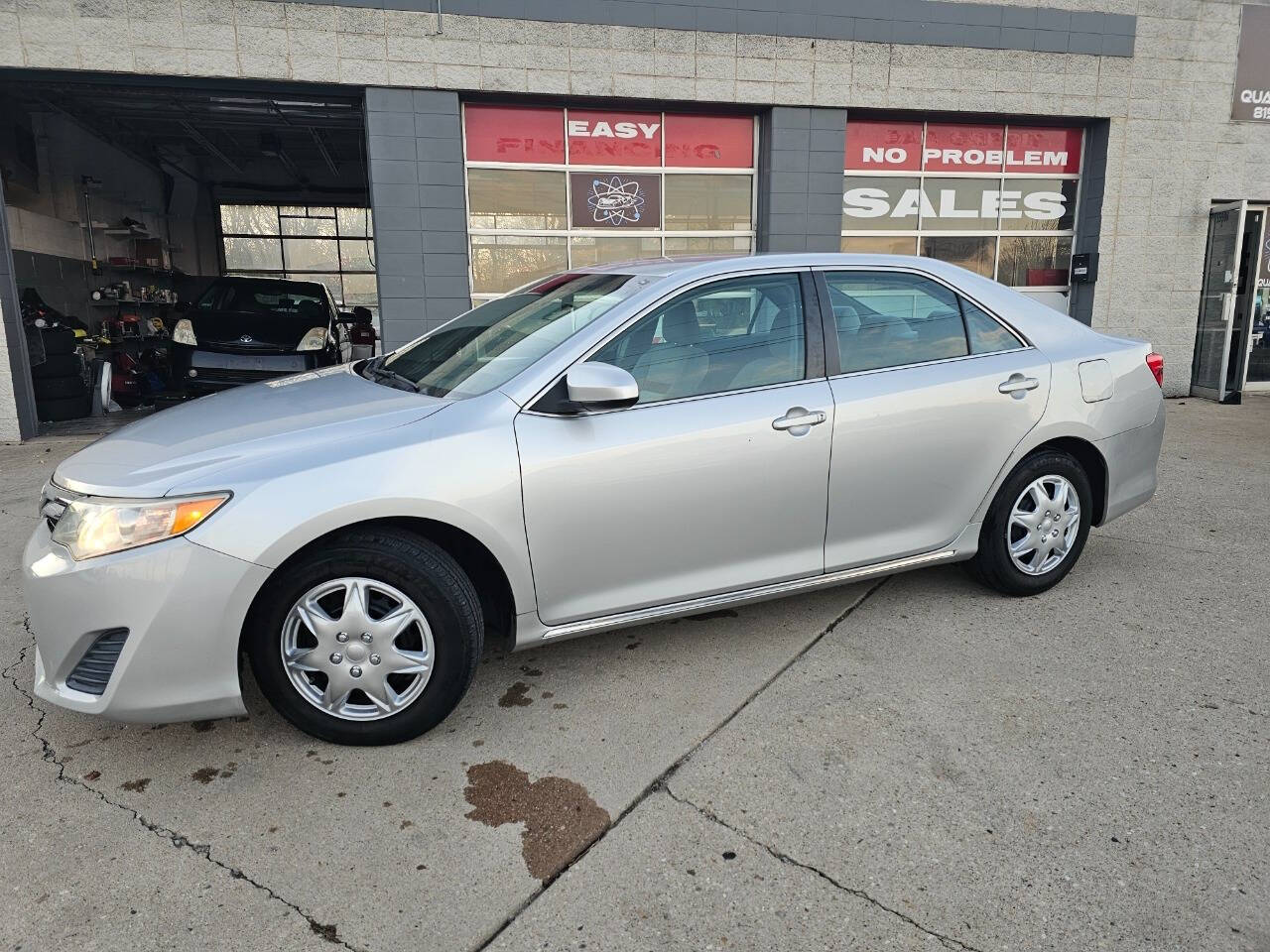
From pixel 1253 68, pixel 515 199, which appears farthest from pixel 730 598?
pixel 1253 68

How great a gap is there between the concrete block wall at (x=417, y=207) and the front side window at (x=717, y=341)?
6333 millimetres

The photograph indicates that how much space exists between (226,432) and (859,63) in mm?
9035

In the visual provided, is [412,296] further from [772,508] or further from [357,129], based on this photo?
[772,508]

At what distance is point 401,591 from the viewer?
2.75 m

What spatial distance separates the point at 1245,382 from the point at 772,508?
36.4 ft

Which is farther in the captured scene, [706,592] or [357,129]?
[357,129]

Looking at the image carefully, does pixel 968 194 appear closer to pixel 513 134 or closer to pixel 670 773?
pixel 513 134

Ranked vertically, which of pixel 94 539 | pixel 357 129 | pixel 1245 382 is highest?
pixel 357 129

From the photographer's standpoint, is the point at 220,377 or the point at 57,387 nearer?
the point at 220,377

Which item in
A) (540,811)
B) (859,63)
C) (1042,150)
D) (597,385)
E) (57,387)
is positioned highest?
(859,63)

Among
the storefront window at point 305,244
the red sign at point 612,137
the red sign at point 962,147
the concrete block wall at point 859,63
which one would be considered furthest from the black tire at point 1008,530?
the storefront window at point 305,244

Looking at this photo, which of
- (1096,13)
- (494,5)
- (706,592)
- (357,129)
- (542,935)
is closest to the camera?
(542,935)

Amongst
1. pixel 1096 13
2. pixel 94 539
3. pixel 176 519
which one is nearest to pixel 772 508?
pixel 176 519

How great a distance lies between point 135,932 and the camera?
6.85ft
